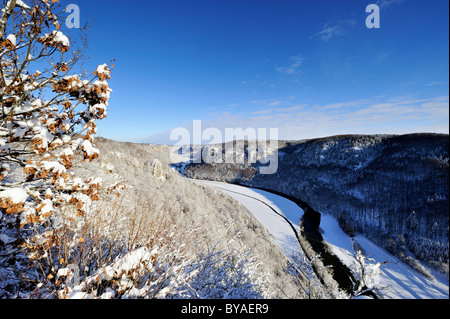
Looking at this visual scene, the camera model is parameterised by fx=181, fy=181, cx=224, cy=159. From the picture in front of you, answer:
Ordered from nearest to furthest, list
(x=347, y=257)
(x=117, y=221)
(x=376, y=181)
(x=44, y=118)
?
(x=44, y=118), (x=117, y=221), (x=347, y=257), (x=376, y=181)

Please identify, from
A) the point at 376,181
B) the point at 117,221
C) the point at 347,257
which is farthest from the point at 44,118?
the point at 376,181

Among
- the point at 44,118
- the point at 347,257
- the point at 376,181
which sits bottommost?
the point at 347,257

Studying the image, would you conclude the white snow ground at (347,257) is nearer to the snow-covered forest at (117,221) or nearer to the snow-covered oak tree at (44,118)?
the snow-covered forest at (117,221)

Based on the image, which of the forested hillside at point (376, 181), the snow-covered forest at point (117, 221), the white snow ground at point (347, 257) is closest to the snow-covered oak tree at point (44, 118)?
the snow-covered forest at point (117, 221)

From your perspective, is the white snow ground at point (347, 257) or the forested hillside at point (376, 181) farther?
the forested hillside at point (376, 181)

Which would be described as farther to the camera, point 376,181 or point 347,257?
point 376,181

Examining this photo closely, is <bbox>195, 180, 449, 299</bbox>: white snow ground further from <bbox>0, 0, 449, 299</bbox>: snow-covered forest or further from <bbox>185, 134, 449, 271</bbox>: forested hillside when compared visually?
<bbox>185, 134, 449, 271</bbox>: forested hillside

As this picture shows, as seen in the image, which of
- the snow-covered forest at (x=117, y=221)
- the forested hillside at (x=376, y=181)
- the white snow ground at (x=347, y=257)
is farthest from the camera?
the forested hillside at (x=376, y=181)

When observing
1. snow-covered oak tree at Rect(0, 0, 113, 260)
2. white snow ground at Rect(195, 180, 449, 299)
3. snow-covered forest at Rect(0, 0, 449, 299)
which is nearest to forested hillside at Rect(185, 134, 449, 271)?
snow-covered forest at Rect(0, 0, 449, 299)

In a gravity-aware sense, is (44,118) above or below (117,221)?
above

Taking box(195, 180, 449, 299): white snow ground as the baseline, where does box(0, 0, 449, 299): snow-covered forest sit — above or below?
above

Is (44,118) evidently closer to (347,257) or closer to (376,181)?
(347,257)
